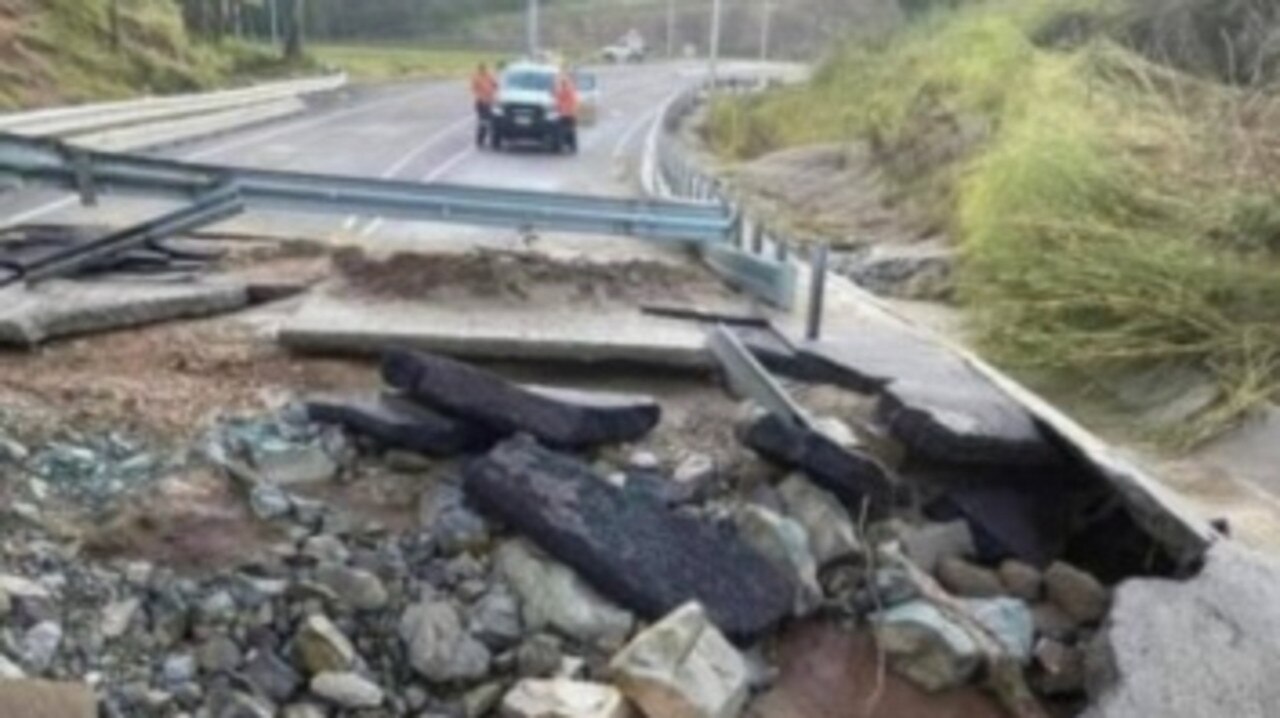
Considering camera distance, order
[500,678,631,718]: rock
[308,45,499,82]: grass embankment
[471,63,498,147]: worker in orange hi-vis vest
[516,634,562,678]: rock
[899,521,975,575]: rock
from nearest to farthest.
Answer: [500,678,631,718]: rock → [516,634,562,678]: rock → [899,521,975,575]: rock → [471,63,498,147]: worker in orange hi-vis vest → [308,45,499,82]: grass embankment

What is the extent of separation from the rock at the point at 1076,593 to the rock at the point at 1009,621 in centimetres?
19

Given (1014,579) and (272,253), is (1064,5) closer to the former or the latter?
(272,253)

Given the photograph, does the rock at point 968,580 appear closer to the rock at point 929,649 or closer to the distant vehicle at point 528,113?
the rock at point 929,649

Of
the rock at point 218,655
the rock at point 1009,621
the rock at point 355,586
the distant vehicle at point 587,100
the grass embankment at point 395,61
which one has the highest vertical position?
the rock at point 355,586

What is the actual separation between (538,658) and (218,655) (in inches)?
45.9

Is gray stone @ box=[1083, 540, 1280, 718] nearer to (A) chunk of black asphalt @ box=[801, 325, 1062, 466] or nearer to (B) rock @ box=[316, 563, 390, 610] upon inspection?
(A) chunk of black asphalt @ box=[801, 325, 1062, 466]

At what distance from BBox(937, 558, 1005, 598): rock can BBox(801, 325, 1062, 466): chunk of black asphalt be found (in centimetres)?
67

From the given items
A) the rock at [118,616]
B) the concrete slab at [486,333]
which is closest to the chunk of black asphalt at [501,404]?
the concrete slab at [486,333]

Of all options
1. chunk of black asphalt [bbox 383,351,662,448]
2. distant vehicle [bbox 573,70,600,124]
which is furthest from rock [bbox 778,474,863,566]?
distant vehicle [bbox 573,70,600,124]

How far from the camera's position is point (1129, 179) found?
35.7ft

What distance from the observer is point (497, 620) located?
236 inches

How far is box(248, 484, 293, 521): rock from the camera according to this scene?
6375 millimetres

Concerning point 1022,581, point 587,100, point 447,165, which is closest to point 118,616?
point 1022,581

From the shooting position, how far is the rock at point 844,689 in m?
6.02
